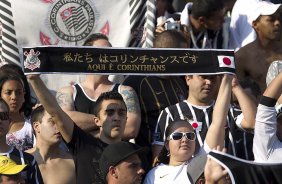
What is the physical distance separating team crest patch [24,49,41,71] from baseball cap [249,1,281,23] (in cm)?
325

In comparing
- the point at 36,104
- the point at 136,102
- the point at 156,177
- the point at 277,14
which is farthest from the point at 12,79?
the point at 277,14

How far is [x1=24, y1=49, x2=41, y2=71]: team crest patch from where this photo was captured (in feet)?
29.7

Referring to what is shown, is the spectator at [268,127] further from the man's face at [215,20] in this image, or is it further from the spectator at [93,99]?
the man's face at [215,20]

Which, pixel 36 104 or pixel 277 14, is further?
pixel 277 14

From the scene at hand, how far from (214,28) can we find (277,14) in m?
0.68

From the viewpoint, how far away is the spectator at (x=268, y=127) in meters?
8.77

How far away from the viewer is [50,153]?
31.6 feet

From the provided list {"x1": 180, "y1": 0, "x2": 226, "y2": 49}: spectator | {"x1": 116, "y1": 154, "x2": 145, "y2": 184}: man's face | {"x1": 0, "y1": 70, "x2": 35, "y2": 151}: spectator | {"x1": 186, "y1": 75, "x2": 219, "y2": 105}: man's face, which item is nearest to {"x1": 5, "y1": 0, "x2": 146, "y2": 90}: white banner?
{"x1": 180, "y1": 0, "x2": 226, "y2": 49}: spectator

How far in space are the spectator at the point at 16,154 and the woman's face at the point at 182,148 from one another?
3.67 feet

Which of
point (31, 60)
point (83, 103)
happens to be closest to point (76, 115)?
point (83, 103)

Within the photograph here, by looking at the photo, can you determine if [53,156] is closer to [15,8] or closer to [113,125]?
[113,125]

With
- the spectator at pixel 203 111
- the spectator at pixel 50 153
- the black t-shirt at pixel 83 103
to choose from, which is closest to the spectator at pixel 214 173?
the spectator at pixel 203 111

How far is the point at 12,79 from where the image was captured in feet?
33.7

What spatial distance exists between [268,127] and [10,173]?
2087 millimetres
